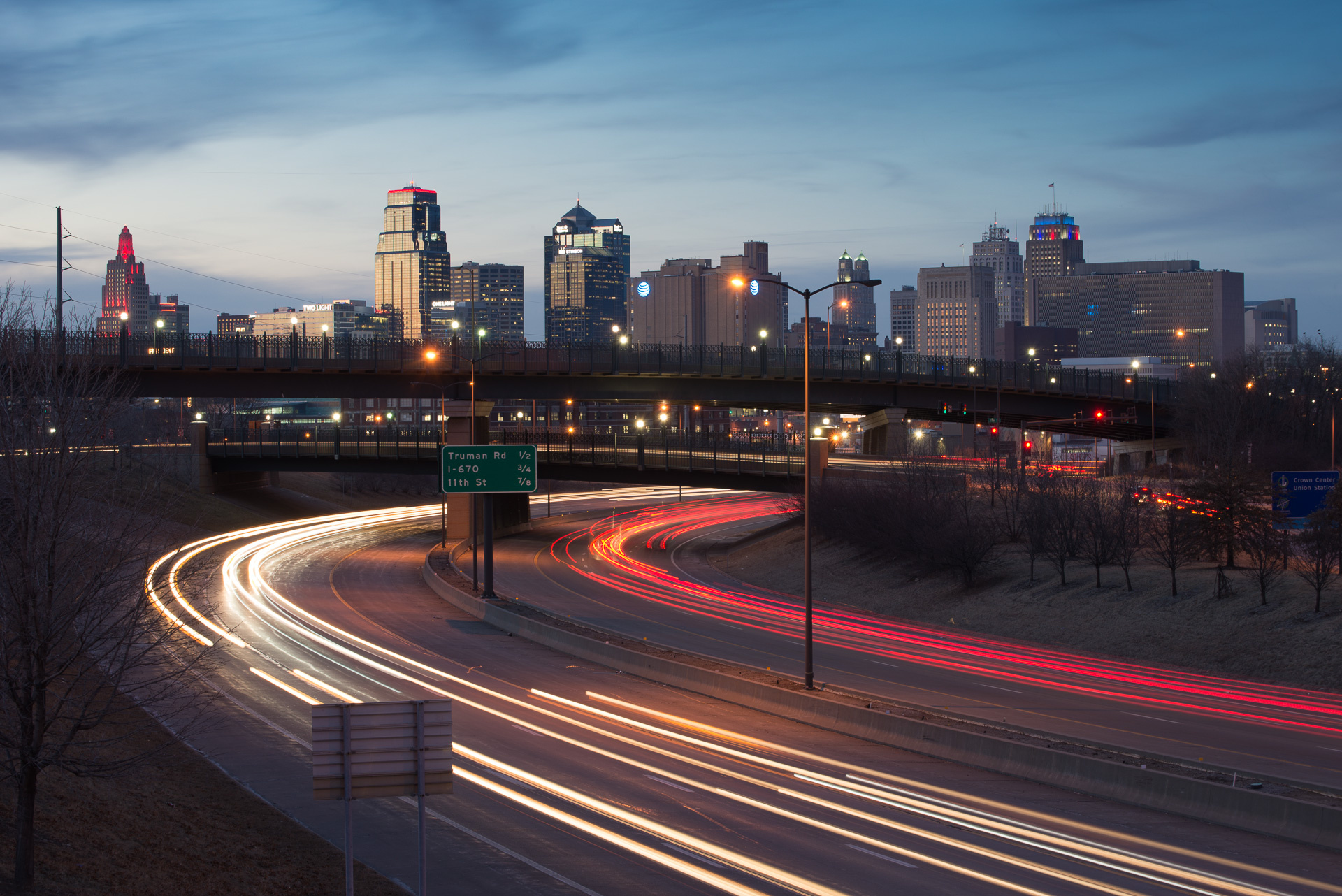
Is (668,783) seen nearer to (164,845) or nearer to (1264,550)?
(164,845)

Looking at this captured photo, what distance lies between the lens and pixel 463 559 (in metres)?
63.2

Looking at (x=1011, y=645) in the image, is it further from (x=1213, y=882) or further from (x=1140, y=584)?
(x=1213, y=882)

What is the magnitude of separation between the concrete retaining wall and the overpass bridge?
33.5m

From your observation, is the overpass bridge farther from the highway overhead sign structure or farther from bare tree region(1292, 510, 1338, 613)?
bare tree region(1292, 510, 1338, 613)

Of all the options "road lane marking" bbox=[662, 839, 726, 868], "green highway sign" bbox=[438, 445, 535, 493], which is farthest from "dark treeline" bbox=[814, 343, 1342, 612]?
"road lane marking" bbox=[662, 839, 726, 868]

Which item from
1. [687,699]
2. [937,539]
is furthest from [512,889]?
[937,539]

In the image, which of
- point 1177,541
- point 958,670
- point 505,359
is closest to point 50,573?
point 958,670

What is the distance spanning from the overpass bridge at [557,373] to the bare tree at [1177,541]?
65.3ft

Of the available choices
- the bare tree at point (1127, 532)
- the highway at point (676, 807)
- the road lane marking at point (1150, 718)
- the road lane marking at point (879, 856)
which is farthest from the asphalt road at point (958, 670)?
the road lane marking at point (879, 856)

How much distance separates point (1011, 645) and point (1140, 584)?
642 centimetres

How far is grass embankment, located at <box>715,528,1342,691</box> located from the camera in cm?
3659

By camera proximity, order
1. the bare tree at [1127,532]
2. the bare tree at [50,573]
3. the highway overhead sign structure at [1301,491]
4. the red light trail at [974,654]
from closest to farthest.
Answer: the bare tree at [50,573], the red light trail at [974,654], the highway overhead sign structure at [1301,491], the bare tree at [1127,532]

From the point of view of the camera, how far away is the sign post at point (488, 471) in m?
48.4

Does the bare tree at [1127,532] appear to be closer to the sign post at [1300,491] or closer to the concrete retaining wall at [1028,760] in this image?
the sign post at [1300,491]
